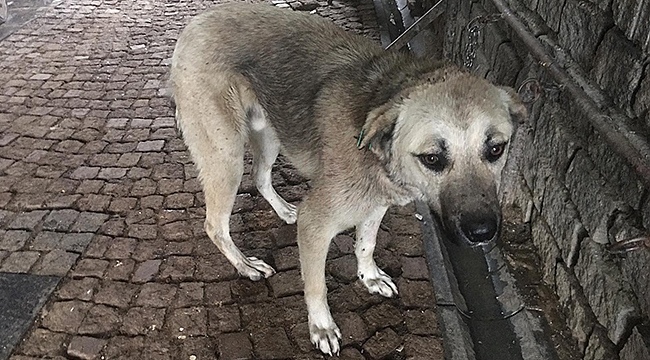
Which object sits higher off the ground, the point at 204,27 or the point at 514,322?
the point at 204,27

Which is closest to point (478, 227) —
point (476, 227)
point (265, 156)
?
point (476, 227)

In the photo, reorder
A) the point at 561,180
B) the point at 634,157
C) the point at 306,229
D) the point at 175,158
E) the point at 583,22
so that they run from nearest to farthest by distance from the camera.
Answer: the point at 634,157 → the point at 306,229 → the point at 583,22 → the point at 561,180 → the point at 175,158

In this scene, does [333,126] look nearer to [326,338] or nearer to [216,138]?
[216,138]

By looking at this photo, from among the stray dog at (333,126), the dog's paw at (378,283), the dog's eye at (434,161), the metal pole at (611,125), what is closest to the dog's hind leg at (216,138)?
the stray dog at (333,126)

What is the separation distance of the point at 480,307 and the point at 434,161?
1768 millimetres

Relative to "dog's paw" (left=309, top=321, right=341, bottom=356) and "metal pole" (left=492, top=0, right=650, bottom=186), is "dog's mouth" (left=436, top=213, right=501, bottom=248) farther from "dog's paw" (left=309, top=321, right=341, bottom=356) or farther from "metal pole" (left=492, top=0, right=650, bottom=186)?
"dog's paw" (left=309, top=321, right=341, bottom=356)

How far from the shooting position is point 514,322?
12.7 ft

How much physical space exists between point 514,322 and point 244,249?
2044 millimetres

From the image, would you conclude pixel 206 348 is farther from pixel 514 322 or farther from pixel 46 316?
pixel 514 322

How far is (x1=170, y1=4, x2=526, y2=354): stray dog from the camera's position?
8.78 feet

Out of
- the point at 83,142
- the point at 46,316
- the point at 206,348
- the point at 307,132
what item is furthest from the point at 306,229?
the point at 83,142

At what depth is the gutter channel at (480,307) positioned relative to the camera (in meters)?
3.64

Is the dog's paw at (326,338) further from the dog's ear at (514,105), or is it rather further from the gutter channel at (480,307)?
the dog's ear at (514,105)

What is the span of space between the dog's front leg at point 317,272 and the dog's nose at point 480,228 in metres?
0.84
